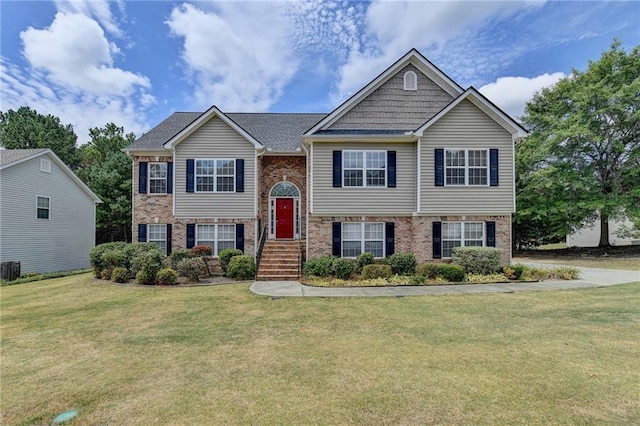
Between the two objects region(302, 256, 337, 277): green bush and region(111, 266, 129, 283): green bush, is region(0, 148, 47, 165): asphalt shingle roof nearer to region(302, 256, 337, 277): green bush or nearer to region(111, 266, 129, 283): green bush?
region(111, 266, 129, 283): green bush

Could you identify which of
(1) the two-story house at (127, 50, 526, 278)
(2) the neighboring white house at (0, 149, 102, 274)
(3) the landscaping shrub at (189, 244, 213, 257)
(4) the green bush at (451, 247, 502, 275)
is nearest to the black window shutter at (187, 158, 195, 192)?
(1) the two-story house at (127, 50, 526, 278)

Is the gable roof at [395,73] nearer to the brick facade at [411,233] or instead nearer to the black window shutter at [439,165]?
the black window shutter at [439,165]

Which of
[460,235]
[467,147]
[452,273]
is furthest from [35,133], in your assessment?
[452,273]

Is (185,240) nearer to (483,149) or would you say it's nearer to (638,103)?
(483,149)

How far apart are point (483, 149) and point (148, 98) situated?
20219mm

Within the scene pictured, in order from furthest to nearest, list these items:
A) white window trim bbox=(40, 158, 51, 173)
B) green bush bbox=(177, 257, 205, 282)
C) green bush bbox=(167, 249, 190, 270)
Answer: white window trim bbox=(40, 158, 51, 173), green bush bbox=(167, 249, 190, 270), green bush bbox=(177, 257, 205, 282)

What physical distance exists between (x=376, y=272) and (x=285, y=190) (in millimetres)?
6483

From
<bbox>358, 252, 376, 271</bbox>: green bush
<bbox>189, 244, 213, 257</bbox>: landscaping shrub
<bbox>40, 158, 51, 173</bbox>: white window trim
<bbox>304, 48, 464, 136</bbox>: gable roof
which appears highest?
<bbox>304, 48, 464, 136</bbox>: gable roof

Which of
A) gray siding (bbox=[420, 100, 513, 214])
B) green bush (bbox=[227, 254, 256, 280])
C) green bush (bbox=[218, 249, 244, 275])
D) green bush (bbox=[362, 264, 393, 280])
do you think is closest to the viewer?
green bush (bbox=[362, 264, 393, 280])

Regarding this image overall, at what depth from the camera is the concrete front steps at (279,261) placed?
13.0 meters

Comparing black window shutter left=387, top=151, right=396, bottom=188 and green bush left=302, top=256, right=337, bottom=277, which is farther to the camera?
black window shutter left=387, top=151, right=396, bottom=188

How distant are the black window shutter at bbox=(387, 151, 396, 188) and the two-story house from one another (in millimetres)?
44

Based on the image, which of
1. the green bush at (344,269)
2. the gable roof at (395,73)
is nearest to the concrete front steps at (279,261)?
the green bush at (344,269)

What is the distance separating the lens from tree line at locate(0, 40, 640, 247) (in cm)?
2077
